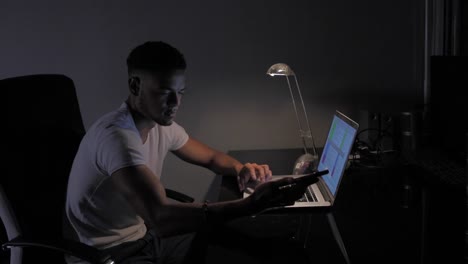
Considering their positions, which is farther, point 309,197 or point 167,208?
point 309,197

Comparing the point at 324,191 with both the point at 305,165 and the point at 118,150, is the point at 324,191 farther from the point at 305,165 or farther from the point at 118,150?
the point at 118,150

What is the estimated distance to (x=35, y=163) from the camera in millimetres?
1758

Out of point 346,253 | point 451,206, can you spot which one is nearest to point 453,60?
point 451,206

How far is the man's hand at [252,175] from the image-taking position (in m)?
1.96

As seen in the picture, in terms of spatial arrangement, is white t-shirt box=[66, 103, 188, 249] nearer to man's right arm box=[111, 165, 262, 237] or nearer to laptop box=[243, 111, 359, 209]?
man's right arm box=[111, 165, 262, 237]

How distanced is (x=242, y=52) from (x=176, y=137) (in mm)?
837

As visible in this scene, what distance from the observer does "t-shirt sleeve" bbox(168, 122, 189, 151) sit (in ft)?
6.82

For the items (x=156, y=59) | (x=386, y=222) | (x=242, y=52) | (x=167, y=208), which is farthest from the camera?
(x=242, y=52)

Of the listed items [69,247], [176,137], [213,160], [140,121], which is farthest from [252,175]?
[69,247]

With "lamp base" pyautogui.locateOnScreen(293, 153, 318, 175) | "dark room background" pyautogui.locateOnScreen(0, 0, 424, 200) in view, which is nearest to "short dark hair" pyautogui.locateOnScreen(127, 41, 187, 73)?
"lamp base" pyautogui.locateOnScreen(293, 153, 318, 175)

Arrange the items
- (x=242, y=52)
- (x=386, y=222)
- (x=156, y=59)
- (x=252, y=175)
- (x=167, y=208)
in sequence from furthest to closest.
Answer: (x=242, y=52), (x=252, y=175), (x=156, y=59), (x=386, y=222), (x=167, y=208)

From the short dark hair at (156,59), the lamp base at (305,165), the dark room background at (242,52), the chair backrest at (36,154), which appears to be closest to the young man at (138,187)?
the short dark hair at (156,59)

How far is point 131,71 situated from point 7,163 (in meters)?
0.51

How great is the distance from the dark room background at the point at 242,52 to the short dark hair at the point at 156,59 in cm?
111
